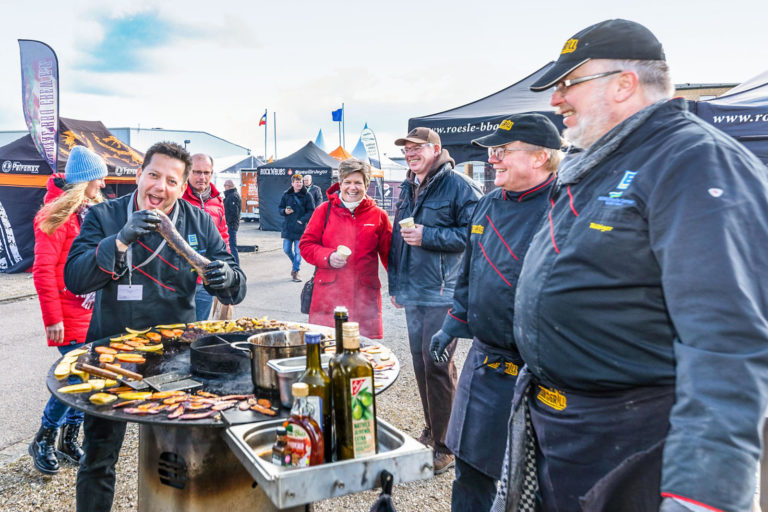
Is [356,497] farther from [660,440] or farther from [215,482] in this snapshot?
[660,440]

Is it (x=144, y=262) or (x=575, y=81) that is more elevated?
(x=575, y=81)

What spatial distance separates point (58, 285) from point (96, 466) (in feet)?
4.95

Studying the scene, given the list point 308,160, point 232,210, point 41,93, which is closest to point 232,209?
point 232,210

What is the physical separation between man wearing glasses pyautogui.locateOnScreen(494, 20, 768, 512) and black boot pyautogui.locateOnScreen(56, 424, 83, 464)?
2.88 metres

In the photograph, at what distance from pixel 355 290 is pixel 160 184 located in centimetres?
177

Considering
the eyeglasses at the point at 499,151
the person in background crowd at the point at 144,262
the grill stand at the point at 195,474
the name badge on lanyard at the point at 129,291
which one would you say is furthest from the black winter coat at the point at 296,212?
the grill stand at the point at 195,474

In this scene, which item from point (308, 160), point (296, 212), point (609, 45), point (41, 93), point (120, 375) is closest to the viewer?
point (609, 45)

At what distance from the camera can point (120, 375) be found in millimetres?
2006

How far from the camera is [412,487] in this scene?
3.18 meters

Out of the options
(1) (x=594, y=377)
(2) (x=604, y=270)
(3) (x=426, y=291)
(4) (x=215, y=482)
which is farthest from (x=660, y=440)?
(3) (x=426, y=291)

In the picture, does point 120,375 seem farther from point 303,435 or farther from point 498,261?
point 498,261

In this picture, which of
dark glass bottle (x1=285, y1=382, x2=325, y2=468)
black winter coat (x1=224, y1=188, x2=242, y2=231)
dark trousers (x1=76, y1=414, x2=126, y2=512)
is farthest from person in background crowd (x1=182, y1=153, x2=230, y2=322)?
black winter coat (x1=224, y1=188, x2=242, y2=231)

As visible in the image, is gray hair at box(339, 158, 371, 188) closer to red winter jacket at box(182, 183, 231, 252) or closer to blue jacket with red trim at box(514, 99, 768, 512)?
red winter jacket at box(182, 183, 231, 252)

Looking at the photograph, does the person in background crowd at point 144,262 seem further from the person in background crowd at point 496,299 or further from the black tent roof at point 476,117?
the black tent roof at point 476,117
